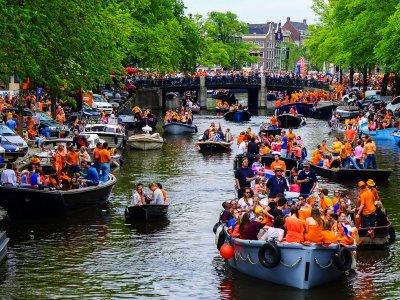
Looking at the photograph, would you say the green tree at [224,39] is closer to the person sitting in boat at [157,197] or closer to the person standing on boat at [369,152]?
the person standing on boat at [369,152]

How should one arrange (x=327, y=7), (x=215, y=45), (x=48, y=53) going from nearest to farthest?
(x=48, y=53) → (x=327, y=7) → (x=215, y=45)

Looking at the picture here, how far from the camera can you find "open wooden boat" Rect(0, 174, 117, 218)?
3106 centimetres

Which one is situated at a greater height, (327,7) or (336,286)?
(327,7)

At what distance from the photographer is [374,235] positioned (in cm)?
2784

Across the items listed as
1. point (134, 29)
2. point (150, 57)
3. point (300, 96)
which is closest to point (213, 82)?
point (300, 96)

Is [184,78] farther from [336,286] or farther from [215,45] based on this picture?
[336,286]

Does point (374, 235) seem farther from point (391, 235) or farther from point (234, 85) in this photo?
point (234, 85)

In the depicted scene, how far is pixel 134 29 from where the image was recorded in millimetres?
70562

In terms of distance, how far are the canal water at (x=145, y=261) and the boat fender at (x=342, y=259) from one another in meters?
0.67

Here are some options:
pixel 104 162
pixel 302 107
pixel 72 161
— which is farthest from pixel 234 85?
pixel 72 161

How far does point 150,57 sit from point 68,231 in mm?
47680

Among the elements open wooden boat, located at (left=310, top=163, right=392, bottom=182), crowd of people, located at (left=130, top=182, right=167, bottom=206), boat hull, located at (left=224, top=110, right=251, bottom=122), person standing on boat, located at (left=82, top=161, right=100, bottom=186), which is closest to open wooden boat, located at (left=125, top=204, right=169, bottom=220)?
crowd of people, located at (left=130, top=182, right=167, bottom=206)

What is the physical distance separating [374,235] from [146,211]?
7.75m

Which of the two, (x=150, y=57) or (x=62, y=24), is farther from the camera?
(x=150, y=57)
